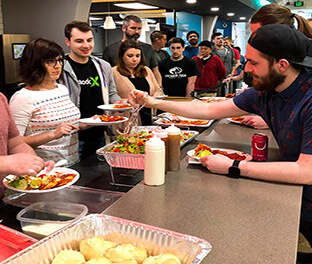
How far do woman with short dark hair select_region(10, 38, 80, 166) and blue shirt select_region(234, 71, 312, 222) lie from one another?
4.03ft

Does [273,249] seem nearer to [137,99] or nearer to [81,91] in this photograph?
[137,99]

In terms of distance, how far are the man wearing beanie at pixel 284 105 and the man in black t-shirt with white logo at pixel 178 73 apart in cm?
342

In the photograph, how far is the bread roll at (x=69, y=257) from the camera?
879mm

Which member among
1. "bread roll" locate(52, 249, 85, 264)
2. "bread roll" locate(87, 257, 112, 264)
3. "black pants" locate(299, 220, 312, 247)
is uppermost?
"bread roll" locate(87, 257, 112, 264)

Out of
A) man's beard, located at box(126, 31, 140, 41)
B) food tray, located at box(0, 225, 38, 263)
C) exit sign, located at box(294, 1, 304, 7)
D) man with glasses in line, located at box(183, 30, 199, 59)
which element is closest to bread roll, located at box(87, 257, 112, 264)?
food tray, located at box(0, 225, 38, 263)

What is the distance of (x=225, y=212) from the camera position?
1321mm

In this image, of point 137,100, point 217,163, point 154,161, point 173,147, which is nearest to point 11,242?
point 154,161

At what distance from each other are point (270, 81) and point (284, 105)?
0.48 ft

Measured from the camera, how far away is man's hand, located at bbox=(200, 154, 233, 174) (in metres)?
1.71

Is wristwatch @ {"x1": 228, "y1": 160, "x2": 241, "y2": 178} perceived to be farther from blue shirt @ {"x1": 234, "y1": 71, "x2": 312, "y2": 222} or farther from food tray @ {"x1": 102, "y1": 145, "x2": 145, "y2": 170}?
food tray @ {"x1": 102, "y1": 145, "x2": 145, "y2": 170}

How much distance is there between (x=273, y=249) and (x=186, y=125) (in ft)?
6.30

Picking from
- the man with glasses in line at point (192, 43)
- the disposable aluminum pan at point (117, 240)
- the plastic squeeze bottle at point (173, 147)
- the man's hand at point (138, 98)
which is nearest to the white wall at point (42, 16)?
the man with glasses in line at point (192, 43)

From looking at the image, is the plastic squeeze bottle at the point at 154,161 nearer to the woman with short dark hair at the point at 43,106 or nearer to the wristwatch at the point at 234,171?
the wristwatch at the point at 234,171

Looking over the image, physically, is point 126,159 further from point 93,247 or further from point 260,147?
point 93,247
